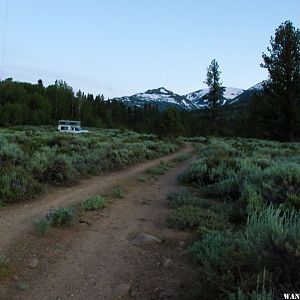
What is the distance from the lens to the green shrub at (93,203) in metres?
7.94

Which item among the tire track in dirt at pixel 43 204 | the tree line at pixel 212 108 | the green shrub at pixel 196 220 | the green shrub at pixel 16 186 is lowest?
the tire track in dirt at pixel 43 204

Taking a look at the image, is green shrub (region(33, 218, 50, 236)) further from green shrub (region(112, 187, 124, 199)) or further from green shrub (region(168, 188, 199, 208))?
green shrub (region(112, 187, 124, 199))

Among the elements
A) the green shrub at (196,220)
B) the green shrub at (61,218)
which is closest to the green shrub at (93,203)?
the green shrub at (61,218)

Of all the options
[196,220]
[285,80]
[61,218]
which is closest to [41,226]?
[61,218]

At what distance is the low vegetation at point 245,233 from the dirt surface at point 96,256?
1.33ft

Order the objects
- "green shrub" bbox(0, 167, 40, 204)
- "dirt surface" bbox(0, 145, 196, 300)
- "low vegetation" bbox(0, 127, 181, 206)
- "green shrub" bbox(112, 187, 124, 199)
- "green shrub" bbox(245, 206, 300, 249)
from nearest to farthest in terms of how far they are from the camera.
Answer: "green shrub" bbox(245, 206, 300, 249)
"dirt surface" bbox(0, 145, 196, 300)
"green shrub" bbox(0, 167, 40, 204)
"low vegetation" bbox(0, 127, 181, 206)
"green shrub" bbox(112, 187, 124, 199)

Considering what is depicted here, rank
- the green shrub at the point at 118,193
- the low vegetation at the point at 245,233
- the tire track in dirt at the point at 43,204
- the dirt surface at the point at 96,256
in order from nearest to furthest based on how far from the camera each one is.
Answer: the low vegetation at the point at 245,233 < the dirt surface at the point at 96,256 < the tire track in dirt at the point at 43,204 < the green shrub at the point at 118,193

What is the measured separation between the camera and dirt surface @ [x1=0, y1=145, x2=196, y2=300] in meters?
4.52

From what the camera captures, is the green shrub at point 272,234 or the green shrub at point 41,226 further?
the green shrub at point 41,226

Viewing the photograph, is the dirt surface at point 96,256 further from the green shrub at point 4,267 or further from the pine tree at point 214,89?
the pine tree at point 214,89

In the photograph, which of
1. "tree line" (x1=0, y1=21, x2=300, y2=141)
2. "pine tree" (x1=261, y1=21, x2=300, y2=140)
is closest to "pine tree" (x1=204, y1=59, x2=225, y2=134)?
"tree line" (x1=0, y1=21, x2=300, y2=141)

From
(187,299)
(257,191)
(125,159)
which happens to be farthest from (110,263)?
(125,159)

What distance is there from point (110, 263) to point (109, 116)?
109895mm

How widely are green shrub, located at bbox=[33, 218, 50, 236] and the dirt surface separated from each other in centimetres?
11
